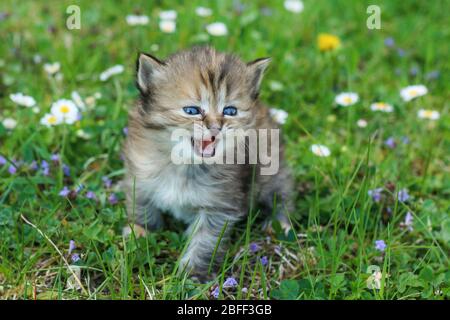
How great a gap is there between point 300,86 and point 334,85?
26cm

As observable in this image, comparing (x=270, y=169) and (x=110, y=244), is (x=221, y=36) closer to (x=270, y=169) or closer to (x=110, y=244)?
(x=270, y=169)

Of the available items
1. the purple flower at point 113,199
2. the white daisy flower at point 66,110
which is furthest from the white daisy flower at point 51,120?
the purple flower at point 113,199

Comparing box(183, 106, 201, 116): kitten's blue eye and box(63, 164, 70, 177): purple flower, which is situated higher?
box(183, 106, 201, 116): kitten's blue eye

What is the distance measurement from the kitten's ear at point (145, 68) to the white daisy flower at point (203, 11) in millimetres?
2264

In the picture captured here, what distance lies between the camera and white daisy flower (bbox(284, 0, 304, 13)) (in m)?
5.62

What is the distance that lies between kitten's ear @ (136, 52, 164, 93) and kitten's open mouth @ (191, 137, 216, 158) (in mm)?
354

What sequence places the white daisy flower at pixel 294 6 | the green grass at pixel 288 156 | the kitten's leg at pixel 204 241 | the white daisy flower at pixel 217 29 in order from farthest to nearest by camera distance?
the white daisy flower at pixel 294 6
the white daisy flower at pixel 217 29
the kitten's leg at pixel 204 241
the green grass at pixel 288 156

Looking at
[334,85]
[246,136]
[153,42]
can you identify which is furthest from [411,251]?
[153,42]

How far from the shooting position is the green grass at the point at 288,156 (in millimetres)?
3215

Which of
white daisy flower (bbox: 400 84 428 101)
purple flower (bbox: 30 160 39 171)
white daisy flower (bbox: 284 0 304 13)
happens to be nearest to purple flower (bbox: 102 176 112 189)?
purple flower (bbox: 30 160 39 171)

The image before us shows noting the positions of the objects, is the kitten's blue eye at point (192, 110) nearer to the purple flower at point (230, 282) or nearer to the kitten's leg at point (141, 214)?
the kitten's leg at point (141, 214)

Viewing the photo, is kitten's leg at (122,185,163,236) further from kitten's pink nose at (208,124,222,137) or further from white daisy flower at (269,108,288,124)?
white daisy flower at (269,108,288,124)

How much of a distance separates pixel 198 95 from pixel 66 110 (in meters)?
1.31

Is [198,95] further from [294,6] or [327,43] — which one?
[294,6]
